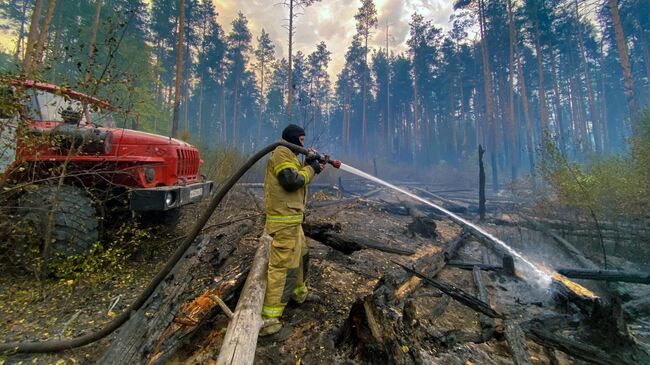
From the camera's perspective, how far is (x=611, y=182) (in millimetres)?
7082

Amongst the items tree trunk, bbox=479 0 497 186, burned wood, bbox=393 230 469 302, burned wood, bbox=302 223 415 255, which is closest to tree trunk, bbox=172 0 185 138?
burned wood, bbox=302 223 415 255

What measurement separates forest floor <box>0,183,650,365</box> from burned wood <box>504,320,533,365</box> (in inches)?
4.9

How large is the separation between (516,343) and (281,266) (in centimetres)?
266

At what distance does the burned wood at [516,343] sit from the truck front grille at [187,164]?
518 centimetres

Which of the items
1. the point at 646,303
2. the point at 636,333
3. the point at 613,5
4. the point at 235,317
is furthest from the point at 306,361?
the point at 613,5

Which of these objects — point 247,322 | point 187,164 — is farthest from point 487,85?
point 247,322

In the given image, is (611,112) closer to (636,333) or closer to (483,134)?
(483,134)

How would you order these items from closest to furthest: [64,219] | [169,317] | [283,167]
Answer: [169,317]
[283,167]
[64,219]

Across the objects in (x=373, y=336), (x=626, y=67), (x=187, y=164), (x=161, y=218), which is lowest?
(x=373, y=336)


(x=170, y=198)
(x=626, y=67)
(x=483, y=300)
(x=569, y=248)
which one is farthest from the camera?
(x=626, y=67)

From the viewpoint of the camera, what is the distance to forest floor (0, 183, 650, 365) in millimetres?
2566

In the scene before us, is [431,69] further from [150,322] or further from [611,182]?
[150,322]

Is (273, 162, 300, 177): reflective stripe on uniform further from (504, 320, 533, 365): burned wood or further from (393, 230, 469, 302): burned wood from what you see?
(504, 320, 533, 365): burned wood

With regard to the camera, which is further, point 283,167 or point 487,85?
point 487,85
